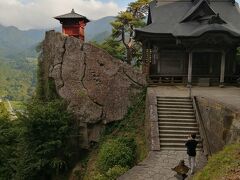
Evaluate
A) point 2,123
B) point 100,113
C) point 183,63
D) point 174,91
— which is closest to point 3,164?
point 2,123

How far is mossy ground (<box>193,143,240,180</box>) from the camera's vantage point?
9.62 meters

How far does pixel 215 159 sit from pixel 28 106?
44.7 feet

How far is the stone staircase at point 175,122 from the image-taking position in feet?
56.6

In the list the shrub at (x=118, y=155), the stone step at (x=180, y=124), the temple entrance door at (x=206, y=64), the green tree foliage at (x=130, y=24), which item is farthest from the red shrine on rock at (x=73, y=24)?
the stone step at (x=180, y=124)

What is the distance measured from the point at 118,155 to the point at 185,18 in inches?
537

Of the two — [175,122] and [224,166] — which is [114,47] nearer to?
[175,122]

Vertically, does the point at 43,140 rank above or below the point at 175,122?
below

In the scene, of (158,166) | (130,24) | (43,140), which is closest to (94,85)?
(43,140)

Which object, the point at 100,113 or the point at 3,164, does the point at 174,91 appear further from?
the point at 3,164

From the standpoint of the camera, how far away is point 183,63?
28.1 meters

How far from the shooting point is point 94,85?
23.2 metres

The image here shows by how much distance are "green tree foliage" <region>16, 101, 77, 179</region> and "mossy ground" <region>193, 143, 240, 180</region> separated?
37.1ft

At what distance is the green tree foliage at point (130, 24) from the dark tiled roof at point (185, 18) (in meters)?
3.92

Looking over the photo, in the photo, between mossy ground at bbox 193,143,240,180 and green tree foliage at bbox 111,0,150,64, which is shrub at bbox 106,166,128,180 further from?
green tree foliage at bbox 111,0,150,64
